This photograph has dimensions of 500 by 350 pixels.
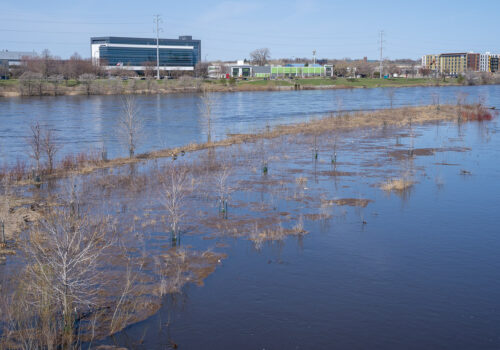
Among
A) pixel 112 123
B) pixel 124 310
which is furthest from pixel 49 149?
pixel 112 123

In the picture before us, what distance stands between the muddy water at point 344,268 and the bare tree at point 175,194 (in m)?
0.48

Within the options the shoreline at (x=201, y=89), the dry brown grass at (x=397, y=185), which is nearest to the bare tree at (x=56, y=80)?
the shoreline at (x=201, y=89)

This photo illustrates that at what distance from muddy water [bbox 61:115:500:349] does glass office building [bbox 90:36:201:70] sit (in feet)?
455

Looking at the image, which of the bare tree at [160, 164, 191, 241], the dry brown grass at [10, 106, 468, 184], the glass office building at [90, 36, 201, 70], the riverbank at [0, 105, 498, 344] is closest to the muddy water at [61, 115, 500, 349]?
the riverbank at [0, 105, 498, 344]

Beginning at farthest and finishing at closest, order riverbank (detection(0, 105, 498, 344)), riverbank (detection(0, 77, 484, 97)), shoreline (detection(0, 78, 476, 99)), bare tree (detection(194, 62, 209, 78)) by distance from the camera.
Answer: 1. bare tree (detection(194, 62, 209, 78))
2. shoreline (detection(0, 78, 476, 99))
3. riverbank (detection(0, 77, 484, 97))
4. riverbank (detection(0, 105, 498, 344))

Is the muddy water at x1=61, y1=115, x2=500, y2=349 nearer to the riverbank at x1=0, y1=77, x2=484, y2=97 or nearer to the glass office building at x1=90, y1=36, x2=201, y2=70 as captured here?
the riverbank at x1=0, y1=77, x2=484, y2=97

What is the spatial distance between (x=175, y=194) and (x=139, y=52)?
151417 millimetres

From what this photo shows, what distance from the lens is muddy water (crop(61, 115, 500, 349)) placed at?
975 centimetres

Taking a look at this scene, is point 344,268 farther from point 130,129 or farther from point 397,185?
point 130,129

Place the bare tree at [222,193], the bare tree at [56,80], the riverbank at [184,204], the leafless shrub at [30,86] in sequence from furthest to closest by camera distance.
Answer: the bare tree at [56,80] → the leafless shrub at [30,86] → the bare tree at [222,193] → the riverbank at [184,204]

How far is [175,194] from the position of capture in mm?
15266

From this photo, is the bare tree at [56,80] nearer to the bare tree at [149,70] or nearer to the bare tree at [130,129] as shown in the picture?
the bare tree at [149,70]

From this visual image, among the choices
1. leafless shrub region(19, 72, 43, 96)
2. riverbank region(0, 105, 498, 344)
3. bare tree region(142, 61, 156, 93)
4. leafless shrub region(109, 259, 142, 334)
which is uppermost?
bare tree region(142, 61, 156, 93)

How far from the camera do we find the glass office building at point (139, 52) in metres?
154
